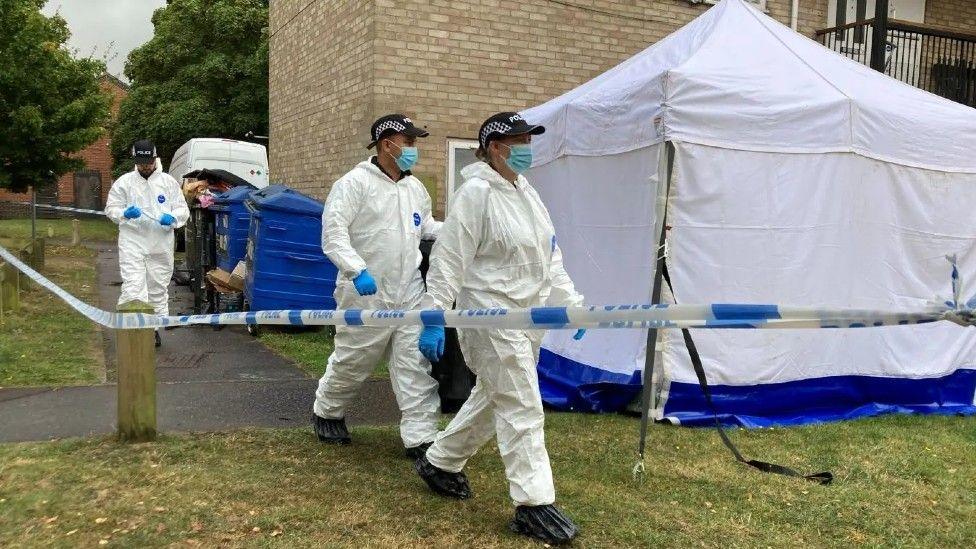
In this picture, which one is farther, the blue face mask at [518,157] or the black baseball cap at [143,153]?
the black baseball cap at [143,153]

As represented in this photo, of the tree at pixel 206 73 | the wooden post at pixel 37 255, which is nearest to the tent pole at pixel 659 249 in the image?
the wooden post at pixel 37 255

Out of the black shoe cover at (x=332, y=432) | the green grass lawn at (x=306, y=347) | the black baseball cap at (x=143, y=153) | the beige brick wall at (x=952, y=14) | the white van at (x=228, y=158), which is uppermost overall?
the beige brick wall at (x=952, y=14)

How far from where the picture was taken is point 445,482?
4078 millimetres

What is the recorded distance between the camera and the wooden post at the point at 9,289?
29.7ft

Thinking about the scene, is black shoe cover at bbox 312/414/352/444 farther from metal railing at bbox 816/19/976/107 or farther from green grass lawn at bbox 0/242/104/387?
metal railing at bbox 816/19/976/107

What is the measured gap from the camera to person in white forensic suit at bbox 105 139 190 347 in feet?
25.6

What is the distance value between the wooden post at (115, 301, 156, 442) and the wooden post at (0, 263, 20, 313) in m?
5.18

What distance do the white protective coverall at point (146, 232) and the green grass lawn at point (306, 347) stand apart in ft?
3.66

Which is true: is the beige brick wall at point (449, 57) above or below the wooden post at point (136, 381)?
above

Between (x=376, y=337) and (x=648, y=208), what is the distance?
2228 millimetres

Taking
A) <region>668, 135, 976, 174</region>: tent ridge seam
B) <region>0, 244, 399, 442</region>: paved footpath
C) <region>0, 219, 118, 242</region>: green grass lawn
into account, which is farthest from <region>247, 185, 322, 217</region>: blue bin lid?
<region>0, 219, 118, 242</region>: green grass lawn

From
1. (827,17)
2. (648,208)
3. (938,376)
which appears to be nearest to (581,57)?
(827,17)

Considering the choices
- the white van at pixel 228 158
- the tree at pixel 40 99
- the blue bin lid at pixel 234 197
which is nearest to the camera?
the blue bin lid at pixel 234 197

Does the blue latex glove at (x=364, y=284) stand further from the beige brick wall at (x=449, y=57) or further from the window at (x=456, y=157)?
the window at (x=456, y=157)
